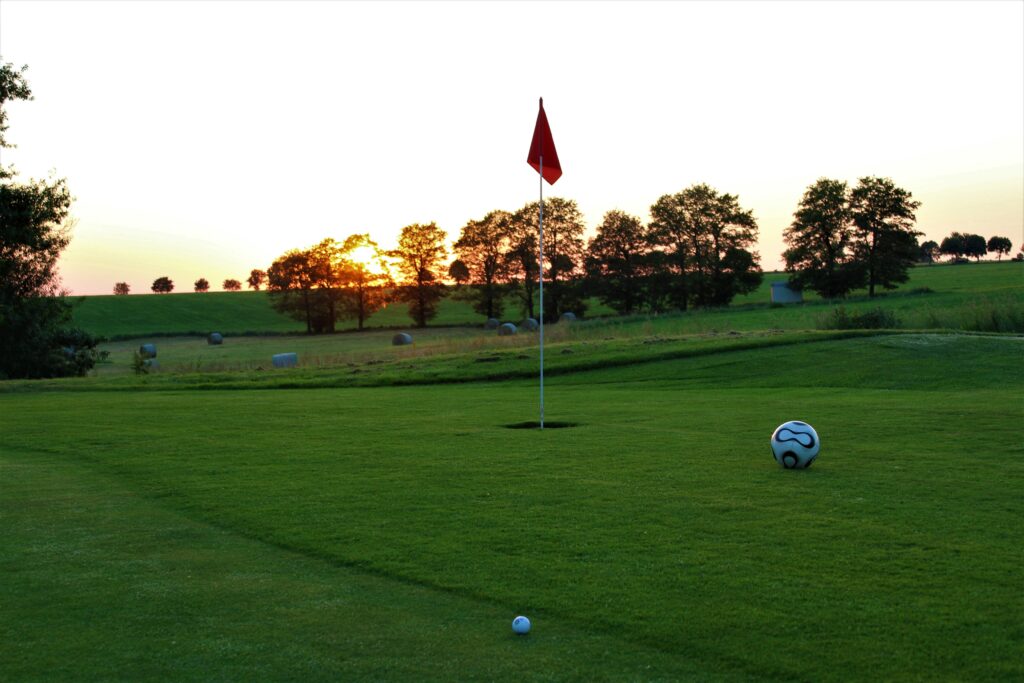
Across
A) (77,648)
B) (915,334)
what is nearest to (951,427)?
(77,648)

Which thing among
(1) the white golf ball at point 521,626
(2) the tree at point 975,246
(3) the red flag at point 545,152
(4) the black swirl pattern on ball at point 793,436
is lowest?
(1) the white golf ball at point 521,626

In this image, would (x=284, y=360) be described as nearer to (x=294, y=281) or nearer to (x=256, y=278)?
(x=294, y=281)

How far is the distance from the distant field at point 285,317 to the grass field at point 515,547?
4878cm

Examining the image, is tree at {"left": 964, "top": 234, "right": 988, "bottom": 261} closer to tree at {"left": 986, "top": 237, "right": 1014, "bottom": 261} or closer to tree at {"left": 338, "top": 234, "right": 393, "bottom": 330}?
tree at {"left": 986, "top": 237, "right": 1014, "bottom": 261}

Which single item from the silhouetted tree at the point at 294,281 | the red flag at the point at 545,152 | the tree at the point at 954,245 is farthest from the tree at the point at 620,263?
the tree at the point at 954,245

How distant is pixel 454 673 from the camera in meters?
4.97

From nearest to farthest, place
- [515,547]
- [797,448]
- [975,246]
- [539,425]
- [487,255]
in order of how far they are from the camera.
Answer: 1. [515,547]
2. [797,448]
3. [539,425]
4. [487,255]
5. [975,246]

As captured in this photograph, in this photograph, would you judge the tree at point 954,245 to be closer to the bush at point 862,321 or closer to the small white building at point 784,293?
the small white building at point 784,293

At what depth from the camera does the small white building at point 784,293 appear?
85.3m

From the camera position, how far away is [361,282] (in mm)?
96375

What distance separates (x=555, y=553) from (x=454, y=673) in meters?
2.47

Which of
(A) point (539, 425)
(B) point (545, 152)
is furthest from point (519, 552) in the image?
(B) point (545, 152)

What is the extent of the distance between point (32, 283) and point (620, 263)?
182ft

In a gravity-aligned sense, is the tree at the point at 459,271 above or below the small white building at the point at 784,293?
above
